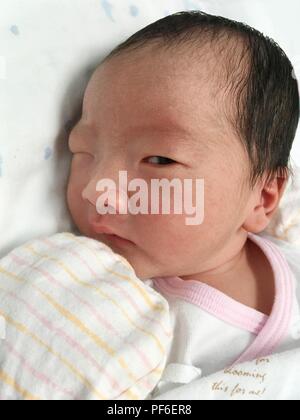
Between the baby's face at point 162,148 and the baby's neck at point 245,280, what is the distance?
0.09 m

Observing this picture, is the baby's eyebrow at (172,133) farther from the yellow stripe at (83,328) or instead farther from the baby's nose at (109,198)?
the yellow stripe at (83,328)

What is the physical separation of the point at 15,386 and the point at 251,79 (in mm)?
650

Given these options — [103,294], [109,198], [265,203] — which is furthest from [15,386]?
[265,203]

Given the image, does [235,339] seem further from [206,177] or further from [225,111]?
[225,111]

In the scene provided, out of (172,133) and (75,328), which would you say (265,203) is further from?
(75,328)

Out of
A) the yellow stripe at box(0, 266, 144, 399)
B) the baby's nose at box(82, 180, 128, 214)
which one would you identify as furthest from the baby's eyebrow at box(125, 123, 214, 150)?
the yellow stripe at box(0, 266, 144, 399)

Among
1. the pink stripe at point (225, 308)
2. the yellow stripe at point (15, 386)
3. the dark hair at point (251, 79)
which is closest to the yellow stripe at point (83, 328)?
the yellow stripe at point (15, 386)

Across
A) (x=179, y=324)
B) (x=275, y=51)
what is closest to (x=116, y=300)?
(x=179, y=324)

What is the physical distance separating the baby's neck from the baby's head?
0.04m

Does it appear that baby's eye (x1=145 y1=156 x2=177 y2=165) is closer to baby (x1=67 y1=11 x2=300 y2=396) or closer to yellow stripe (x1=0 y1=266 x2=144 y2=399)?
baby (x1=67 y1=11 x2=300 y2=396)

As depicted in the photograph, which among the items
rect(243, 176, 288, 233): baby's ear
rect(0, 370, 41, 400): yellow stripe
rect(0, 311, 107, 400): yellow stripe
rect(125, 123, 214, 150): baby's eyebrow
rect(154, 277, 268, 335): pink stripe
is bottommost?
rect(154, 277, 268, 335): pink stripe

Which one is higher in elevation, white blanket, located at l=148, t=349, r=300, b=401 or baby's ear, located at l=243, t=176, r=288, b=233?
baby's ear, located at l=243, t=176, r=288, b=233

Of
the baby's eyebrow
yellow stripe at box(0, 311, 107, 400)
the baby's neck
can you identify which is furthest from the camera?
the baby's neck

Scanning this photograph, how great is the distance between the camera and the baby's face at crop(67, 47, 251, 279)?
1.00 meters
